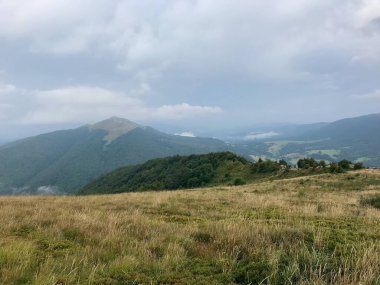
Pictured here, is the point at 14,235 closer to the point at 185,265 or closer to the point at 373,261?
the point at 185,265

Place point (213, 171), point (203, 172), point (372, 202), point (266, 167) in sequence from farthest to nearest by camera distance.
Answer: point (203, 172) → point (213, 171) → point (266, 167) → point (372, 202)

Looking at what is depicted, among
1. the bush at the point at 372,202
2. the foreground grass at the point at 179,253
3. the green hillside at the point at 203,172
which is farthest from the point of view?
the green hillside at the point at 203,172

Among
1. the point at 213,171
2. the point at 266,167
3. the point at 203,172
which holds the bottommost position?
the point at 203,172

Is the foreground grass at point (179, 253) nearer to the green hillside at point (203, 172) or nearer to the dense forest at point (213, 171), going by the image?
the dense forest at point (213, 171)

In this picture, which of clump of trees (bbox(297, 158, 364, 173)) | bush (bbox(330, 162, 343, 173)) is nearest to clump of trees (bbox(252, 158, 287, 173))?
clump of trees (bbox(297, 158, 364, 173))

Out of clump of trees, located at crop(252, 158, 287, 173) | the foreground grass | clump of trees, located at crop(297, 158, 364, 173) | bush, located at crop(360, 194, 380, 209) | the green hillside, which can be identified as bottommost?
the green hillside

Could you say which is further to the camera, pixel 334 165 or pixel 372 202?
pixel 334 165

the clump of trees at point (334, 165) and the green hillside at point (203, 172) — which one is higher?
the clump of trees at point (334, 165)

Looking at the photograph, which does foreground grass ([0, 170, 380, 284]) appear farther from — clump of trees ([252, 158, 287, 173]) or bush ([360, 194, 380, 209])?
clump of trees ([252, 158, 287, 173])

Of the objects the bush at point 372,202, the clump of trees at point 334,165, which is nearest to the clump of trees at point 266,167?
the clump of trees at point 334,165

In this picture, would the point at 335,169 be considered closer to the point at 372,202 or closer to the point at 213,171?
the point at 372,202

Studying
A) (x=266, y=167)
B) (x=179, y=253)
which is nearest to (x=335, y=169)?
(x=266, y=167)

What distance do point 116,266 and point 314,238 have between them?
4551 mm

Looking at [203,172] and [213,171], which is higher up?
[213,171]
